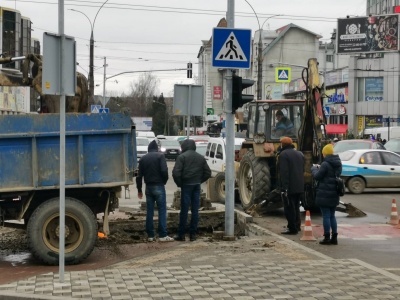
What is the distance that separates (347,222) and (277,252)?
5.81 metres

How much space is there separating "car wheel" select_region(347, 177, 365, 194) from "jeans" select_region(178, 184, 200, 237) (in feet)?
42.2

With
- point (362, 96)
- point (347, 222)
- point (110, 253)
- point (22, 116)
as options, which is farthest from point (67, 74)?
point (362, 96)

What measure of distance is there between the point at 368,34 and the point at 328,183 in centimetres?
5877

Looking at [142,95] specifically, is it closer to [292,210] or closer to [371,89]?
[371,89]

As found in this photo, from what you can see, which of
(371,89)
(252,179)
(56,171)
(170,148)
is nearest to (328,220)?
(56,171)

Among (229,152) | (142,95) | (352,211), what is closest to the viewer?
(229,152)

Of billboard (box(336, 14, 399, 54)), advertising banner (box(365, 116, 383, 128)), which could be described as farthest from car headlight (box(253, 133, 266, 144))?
advertising banner (box(365, 116, 383, 128))

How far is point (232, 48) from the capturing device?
509 inches

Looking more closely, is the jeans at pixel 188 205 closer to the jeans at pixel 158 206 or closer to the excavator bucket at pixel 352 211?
the jeans at pixel 158 206

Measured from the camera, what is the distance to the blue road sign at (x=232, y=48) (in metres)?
12.9

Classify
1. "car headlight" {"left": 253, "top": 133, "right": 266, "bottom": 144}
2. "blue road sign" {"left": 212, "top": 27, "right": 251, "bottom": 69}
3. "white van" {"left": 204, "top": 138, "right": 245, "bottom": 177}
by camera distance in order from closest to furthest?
"blue road sign" {"left": 212, "top": 27, "right": 251, "bottom": 69}, "car headlight" {"left": 253, "top": 133, "right": 266, "bottom": 144}, "white van" {"left": 204, "top": 138, "right": 245, "bottom": 177}

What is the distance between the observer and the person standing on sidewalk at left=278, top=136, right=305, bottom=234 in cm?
1430

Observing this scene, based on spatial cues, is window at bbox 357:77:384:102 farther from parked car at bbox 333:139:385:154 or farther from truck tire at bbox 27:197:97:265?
truck tire at bbox 27:197:97:265

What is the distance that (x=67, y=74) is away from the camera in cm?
873
